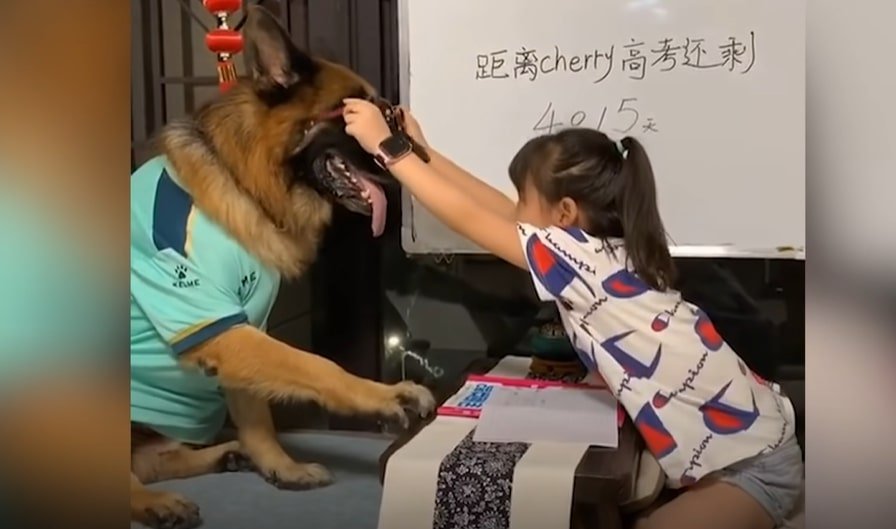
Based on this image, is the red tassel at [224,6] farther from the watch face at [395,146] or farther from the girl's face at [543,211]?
the girl's face at [543,211]

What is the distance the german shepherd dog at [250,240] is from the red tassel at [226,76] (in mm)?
10

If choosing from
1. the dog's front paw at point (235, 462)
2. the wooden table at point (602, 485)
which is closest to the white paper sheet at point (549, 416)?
the wooden table at point (602, 485)

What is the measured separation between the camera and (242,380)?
41.1 inches

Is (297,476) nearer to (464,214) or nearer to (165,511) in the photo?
(165,511)

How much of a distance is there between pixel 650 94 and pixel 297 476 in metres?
0.52

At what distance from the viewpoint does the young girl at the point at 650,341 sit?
939mm

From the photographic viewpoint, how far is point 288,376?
41.0 inches

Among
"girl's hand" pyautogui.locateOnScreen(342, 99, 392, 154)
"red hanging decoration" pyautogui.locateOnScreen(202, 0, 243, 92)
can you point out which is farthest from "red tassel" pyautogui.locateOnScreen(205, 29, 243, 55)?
"girl's hand" pyautogui.locateOnScreen(342, 99, 392, 154)

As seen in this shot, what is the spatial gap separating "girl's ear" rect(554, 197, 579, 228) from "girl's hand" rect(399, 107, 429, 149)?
0.48 ft

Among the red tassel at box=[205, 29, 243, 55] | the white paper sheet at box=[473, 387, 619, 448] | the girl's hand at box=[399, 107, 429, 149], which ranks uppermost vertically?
the red tassel at box=[205, 29, 243, 55]

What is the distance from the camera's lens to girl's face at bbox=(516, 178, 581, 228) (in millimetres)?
960

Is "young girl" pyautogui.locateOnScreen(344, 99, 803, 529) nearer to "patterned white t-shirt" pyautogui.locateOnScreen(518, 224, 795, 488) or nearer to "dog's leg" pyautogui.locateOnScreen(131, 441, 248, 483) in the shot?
"patterned white t-shirt" pyautogui.locateOnScreen(518, 224, 795, 488)

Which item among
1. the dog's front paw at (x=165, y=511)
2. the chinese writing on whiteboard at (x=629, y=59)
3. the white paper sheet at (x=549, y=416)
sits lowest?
the dog's front paw at (x=165, y=511)

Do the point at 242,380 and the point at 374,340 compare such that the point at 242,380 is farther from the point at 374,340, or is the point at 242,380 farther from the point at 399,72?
the point at 399,72
